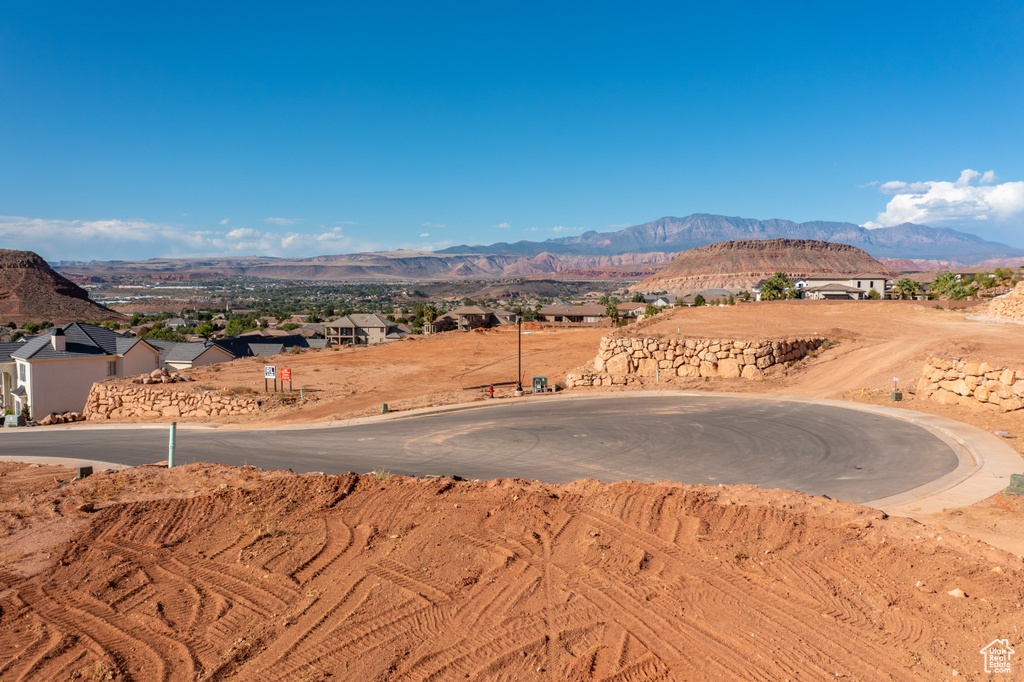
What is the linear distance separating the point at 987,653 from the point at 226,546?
9.88 meters

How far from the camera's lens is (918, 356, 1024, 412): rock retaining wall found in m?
18.6

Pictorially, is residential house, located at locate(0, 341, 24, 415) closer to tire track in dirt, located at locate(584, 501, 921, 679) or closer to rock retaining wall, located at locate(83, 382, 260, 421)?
rock retaining wall, located at locate(83, 382, 260, 421)

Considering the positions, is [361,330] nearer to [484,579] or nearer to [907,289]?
[907,289]

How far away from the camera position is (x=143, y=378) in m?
33.7

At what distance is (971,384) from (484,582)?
2014 cm

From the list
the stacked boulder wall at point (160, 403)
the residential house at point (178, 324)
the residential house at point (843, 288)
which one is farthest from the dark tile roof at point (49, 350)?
the residential house at point (843, 288)

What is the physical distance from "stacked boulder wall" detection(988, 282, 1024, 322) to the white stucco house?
209ft

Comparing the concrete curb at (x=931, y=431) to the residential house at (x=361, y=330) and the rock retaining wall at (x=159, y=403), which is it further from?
the residential house at (x=361, y=330)

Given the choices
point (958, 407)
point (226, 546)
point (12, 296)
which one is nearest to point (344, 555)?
point (226, 546)

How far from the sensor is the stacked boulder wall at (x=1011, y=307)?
141ft

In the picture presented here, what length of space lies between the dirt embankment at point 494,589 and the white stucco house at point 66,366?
109ft

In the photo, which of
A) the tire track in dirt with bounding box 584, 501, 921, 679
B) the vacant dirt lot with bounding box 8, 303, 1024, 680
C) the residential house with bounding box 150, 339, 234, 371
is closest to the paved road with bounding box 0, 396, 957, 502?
the vacant dirt lot with bounding box 8, 303, 1024, 680

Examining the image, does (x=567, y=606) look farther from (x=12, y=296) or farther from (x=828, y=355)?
(x=12, y=296)

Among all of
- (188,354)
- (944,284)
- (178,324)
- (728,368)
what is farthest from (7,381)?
(944,284)
